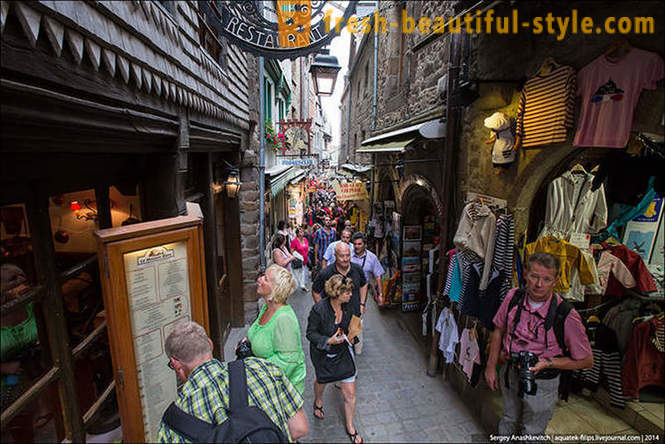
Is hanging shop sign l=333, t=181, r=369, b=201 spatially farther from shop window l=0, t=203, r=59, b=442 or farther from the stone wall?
shop window l=0, t=203, r=59, b=442

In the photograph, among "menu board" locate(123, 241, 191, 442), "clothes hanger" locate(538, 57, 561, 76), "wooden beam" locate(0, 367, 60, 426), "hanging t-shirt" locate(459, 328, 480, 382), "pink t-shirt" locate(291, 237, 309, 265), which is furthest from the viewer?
"pink t-shirt" locate(291, 237, 309, 265)

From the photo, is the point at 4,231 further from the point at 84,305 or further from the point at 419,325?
the point at 419,325

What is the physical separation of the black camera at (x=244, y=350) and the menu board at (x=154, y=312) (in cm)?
56

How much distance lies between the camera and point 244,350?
9.40ft

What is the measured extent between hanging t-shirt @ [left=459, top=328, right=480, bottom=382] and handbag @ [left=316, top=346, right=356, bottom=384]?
1.58 metres

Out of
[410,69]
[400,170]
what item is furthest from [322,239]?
[410,69]

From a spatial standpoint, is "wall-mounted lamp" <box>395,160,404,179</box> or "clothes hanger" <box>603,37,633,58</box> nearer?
"clothes hanger" <box>603,37,633,58</box>

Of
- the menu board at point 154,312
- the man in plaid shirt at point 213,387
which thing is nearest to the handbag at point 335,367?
the man in plaid shirt at point 213,387

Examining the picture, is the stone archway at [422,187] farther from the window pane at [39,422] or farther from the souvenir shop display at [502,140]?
the window pane at [39,422]

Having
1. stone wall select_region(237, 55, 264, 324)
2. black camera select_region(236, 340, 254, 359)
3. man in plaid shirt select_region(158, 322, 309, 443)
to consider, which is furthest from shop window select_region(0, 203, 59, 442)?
stone wall select_region(237, 55, 264, 324)

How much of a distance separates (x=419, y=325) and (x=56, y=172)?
20.4 ft

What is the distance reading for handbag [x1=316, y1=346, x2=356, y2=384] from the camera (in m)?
3.46

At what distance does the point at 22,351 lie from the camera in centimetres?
195

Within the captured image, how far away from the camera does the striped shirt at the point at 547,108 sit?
2.96 meters
